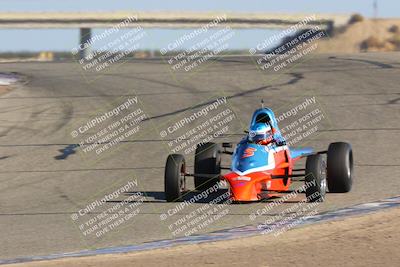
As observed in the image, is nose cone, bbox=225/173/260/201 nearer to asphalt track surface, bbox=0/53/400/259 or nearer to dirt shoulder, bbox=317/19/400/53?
asphalt track surface, bbox=0/53/400/259

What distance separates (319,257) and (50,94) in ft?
64.5

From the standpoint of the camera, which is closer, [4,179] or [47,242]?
[47,242]

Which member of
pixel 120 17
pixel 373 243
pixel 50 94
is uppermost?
pixel 120 17

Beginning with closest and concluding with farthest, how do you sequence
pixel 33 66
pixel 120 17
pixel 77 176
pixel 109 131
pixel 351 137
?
pixel 77 176, pixel 351 137, pixel 109 131, pixel 33 66, pixel 120 17

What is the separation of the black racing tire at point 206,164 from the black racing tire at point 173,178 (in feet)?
2.50

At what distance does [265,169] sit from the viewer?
1347cm

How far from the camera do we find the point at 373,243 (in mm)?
10375

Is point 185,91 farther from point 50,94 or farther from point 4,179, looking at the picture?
point 4,179

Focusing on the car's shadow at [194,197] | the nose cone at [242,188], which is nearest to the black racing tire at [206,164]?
the car's shadow at [194,197]

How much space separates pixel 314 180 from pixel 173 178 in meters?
1.93

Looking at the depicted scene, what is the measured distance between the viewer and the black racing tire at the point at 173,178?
1359 cm

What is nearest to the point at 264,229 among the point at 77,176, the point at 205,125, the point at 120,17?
the point at 77,176

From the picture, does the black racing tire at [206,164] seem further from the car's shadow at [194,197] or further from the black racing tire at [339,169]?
the black racing tire at [339,169]

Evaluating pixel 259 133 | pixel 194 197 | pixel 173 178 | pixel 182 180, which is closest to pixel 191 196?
pixel 194 197
